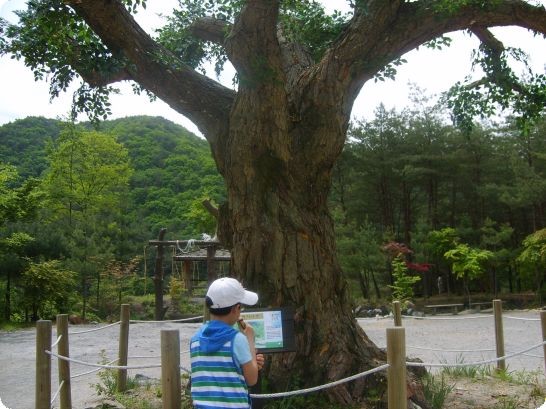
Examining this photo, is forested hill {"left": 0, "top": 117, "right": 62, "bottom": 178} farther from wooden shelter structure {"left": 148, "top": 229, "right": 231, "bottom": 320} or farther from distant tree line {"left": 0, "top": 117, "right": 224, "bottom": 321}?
wooden shelter structure {"left": 148, "top": 229, "right": 231, "bottom": 320}

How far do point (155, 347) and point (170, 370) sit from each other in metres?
8.14

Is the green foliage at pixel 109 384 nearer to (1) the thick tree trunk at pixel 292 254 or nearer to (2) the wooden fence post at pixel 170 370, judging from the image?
(1) the thick tree trunk at pixel 292 254

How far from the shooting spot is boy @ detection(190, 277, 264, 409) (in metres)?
2.84

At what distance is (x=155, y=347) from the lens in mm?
11359

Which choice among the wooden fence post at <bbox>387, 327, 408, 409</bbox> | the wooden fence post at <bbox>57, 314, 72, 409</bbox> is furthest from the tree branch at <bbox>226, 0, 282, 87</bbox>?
the wooden fence post at <bbox>57, 314, 72, 409</bbox>

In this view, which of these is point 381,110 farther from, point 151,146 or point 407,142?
point 151,146

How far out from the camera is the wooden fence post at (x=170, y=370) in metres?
3.58

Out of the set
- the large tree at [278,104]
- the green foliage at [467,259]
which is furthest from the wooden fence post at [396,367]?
the green foliage at [467,259]

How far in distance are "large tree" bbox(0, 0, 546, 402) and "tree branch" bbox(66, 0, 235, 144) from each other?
0.04 feet

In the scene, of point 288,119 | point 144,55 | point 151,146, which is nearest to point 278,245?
point 288,119

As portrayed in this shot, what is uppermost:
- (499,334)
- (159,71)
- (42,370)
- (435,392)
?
(159,71)

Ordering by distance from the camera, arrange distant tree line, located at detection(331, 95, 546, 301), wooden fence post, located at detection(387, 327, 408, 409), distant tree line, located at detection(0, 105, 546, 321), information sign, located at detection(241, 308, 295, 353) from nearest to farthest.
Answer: wooden fence post, located at detection(387, 327, 408, 409) → information sign, located at detection(241, 308, 295, 353) → distant tree line, located at detection(0, 105, 546, 321) → distant tree line, located at detection(331, 95, 546, 301)

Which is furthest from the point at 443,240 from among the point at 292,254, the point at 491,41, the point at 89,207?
the point at 292,254

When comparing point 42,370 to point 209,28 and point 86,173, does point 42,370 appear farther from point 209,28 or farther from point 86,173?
point 86,173
